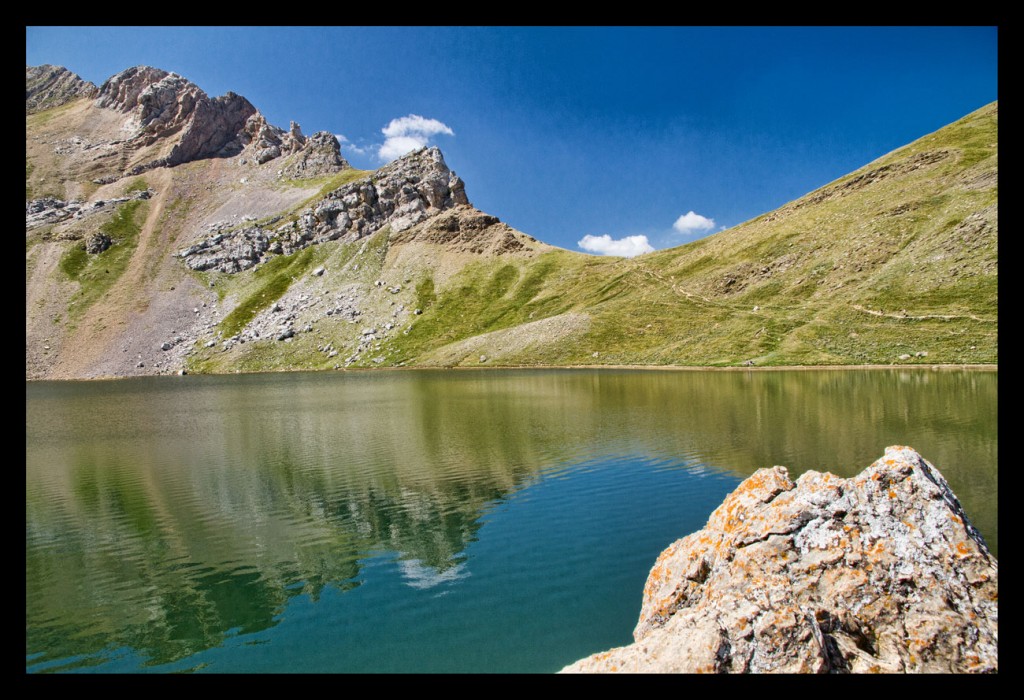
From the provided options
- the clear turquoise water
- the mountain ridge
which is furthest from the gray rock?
the clear turquoise water

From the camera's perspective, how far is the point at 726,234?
565 feet

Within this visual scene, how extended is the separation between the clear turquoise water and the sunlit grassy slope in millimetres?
45685

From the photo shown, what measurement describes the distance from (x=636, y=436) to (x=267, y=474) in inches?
975

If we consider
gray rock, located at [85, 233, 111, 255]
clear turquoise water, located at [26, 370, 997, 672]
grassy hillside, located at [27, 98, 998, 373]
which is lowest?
clear turquoise water, located at [26, 370, 997, 672]

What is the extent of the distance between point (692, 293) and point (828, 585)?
135 meters

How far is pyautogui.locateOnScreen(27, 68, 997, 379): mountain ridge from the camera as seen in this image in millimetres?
102812

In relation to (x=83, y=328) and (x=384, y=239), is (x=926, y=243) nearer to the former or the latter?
(x=384, y=239)

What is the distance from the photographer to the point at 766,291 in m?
128

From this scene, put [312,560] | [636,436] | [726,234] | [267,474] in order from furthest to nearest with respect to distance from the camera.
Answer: [726,234], [636,436], [267,474], [312,560]

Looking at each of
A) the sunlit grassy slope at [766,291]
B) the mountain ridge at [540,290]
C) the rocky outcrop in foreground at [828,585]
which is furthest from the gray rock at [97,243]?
the rocky outcrop in foreground at [828,585]

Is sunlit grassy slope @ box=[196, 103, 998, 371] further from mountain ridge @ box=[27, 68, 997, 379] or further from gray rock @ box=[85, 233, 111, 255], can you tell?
gray rock @ box=[85, 233, 111, 255]

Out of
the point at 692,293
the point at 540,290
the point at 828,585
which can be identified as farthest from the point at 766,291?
the point at 828,585

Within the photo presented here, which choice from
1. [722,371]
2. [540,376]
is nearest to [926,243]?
[722,371]

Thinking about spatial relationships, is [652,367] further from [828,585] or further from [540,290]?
[828,585]
